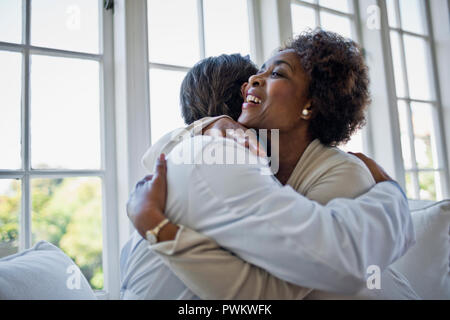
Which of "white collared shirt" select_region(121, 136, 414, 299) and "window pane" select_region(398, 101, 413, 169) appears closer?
"white collared shirt" select_region(121, 136, 414, 299)

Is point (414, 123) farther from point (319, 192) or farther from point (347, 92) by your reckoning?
point (319, 192)

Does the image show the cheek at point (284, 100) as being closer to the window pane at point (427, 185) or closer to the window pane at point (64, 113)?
the window pane at point (64, 113)

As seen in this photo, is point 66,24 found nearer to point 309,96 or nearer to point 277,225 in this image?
point 309,96

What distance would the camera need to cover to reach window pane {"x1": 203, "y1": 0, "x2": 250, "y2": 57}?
2037 millimetres

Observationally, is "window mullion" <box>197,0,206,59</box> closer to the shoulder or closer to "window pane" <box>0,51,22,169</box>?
"window pane" <box>0,51,22,169</box>

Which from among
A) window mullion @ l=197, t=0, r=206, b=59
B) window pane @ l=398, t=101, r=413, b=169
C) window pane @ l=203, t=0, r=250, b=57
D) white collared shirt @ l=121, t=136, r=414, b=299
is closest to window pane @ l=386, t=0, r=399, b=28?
window pane @ l=398, t=101, r=413, b=169

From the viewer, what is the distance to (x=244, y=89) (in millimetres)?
1333

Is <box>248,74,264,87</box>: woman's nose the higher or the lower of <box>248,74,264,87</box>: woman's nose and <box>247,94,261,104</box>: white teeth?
the higher

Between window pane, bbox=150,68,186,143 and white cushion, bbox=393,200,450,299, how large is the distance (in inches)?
49.1

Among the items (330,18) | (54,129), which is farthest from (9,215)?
(330,18)

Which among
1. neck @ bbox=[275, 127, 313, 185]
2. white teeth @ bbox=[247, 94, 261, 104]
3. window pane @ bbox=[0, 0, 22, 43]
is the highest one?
window pane @ bbox=[0, 0, 22, 43]

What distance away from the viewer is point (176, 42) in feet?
6.30

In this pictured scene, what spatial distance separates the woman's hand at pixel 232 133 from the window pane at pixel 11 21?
106 cm

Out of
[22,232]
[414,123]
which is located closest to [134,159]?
[22,232]
